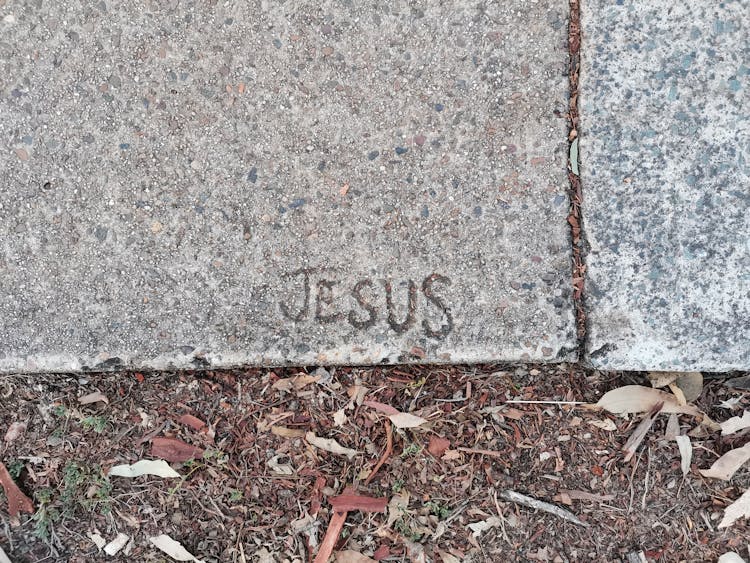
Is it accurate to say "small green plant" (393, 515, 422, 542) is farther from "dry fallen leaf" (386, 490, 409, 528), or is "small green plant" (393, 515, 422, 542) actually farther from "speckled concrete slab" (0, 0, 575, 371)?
"speckled concrete slab" (0, 0, 575, 371)

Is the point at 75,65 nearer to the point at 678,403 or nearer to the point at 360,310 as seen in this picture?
the point at 360,310

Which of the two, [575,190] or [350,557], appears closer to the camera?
[575,190]

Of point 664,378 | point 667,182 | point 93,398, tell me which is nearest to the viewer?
point 667,182

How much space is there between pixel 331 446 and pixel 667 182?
1.43 metres

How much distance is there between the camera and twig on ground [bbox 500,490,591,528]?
213 centimetres

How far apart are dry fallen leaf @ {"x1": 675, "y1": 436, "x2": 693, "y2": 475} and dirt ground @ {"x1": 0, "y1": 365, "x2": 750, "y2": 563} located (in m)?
0.02

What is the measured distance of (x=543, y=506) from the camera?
2.13m

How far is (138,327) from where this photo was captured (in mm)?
2102

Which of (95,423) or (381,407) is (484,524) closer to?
(381,407)

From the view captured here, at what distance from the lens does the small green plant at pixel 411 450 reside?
7.02 ft

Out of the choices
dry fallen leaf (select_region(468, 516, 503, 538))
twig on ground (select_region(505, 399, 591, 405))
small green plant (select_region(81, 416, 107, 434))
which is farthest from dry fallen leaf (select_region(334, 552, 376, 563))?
small green plant (select_region(81, 416, 107, 434))

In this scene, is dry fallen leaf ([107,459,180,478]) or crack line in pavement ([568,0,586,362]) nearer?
crack line in pavement ([568,0,586,362])

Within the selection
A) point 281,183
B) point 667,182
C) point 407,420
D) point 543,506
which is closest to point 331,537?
point 407,420

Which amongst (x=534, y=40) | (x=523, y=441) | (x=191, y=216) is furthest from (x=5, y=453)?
(x=534, y=40)
